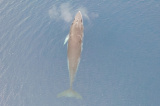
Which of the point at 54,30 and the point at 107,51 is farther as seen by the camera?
the point at 54,30

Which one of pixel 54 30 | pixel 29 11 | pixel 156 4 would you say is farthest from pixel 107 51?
pixel 29 11

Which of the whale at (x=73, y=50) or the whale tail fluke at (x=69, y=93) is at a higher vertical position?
the whale at (x=73, y=50)

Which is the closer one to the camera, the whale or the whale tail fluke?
the whale tail fluke

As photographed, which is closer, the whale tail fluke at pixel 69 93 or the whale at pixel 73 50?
the whale tail fluke at pixel 69 93

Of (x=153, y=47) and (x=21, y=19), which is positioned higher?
(x=21, y=19)

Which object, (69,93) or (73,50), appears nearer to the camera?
(69,93)

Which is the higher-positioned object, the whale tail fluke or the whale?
the whale

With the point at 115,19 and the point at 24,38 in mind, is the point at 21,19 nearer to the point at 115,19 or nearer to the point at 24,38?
the point at 24,38

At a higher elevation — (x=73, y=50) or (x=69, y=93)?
(x=73, y=50)
